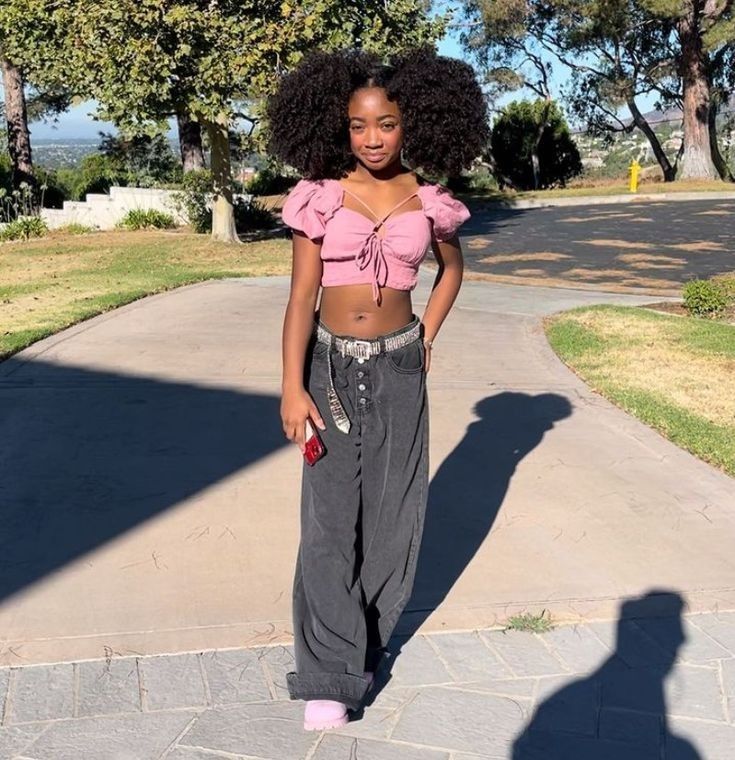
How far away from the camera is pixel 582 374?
7.11 meters

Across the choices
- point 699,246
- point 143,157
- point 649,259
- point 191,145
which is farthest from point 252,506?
point 143,157

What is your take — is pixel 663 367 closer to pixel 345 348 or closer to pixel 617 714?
pixel 617 714

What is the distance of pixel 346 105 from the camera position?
2754 mm

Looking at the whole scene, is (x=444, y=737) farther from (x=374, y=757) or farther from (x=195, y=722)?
(x=195, y=722)

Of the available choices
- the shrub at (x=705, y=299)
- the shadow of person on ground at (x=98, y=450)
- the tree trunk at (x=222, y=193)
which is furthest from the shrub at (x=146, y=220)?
the shadow of person on ground at (x=98, y=450)

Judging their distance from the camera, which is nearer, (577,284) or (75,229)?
(577,284)

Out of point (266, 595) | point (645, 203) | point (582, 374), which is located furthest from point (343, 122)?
point (645, 203)

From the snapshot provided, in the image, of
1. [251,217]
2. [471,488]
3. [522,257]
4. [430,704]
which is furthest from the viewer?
[251,217]

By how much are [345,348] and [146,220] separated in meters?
17.2

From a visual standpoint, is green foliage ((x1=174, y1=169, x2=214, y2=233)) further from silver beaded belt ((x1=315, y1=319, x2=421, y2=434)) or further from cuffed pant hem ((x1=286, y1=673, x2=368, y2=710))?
cuffed pant hem ((x1=286, y1=673, x2=368, y2=710))

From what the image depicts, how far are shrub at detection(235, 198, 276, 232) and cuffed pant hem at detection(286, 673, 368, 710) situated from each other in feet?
55.6

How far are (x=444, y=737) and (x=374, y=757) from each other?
222 mm

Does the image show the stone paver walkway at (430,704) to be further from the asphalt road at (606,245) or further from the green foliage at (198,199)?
the green foliage at (198,199)

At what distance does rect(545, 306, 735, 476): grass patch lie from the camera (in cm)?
570
